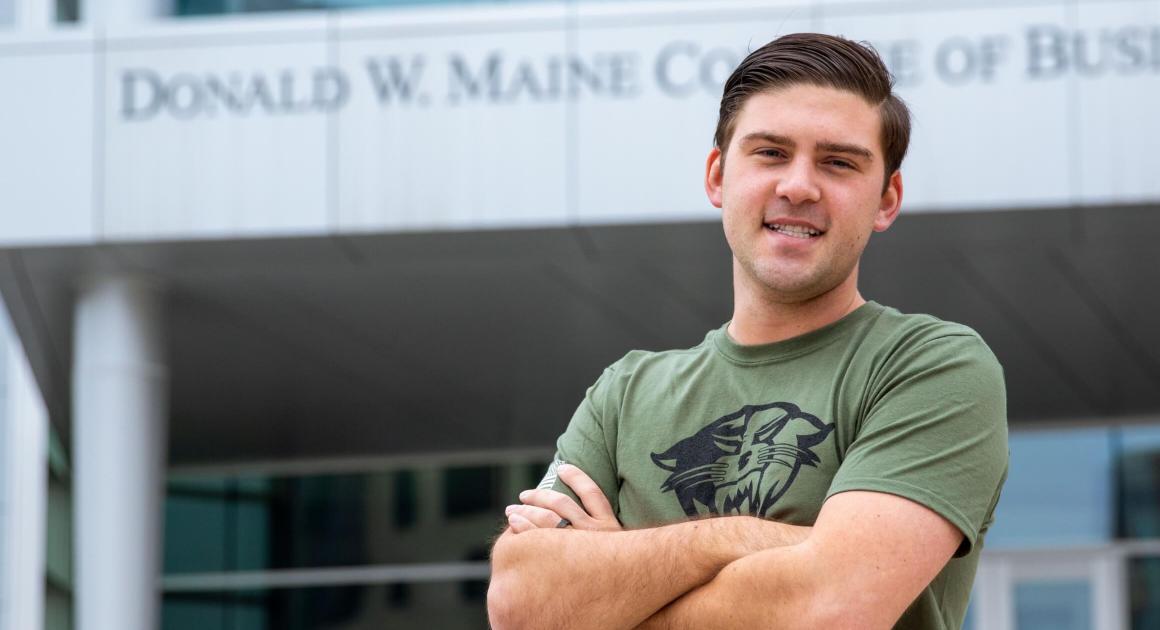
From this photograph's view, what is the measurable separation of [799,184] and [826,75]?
0.21 metres

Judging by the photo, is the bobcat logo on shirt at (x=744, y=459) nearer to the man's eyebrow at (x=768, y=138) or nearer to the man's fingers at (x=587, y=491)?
the man's fingers at (x=587, y=491)

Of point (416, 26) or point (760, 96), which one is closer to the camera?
point (760, 96)

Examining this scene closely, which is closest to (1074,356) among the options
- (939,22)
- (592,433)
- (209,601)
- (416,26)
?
(939,22)

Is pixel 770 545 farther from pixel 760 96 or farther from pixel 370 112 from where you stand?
pixel 370 112

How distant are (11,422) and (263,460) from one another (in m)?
3.59

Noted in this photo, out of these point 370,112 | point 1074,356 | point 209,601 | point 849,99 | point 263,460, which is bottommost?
point 209,601

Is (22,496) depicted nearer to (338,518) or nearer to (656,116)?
(338,518)

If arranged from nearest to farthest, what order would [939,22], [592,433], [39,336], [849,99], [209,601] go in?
[849,99]
[592,433]
[939,22]
[39,336]
[209,601]

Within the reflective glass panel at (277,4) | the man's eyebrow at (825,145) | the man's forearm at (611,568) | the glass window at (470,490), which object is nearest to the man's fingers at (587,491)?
the man's forearm at (611,568)

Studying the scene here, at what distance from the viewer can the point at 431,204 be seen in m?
10.0

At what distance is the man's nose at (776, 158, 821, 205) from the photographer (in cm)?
285

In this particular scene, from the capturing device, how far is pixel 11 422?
44.2 feet

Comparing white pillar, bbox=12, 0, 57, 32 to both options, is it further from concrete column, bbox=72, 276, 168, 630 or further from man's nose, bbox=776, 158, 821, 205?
man's nose, bbox=776, 158, 821, 205

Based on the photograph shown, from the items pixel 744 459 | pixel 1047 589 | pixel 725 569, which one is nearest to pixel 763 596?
pixel 725 569
